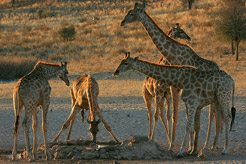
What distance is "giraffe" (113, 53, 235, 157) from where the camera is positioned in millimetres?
10289

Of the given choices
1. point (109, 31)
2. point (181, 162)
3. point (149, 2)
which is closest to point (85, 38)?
point (109, 31)

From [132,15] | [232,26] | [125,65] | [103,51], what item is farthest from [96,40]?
[125,65]

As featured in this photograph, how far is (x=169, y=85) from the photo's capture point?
1120cm

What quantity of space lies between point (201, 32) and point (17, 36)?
58.9ft

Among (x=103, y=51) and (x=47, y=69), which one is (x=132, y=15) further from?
(x=103, y=51)

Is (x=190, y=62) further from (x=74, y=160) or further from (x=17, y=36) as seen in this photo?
(x=17, y=36)

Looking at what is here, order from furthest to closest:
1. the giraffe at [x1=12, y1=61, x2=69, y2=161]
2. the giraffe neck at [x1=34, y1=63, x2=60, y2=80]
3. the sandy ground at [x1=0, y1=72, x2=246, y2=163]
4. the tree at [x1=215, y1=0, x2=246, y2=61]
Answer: the tree at [x1=215, y1=0, x2=246, y2=61] < the sandy ground at [x1=0, y1=72, x2=246, y2=163] < the giraffe neck at [x1=34, y1=63, x2=60, y2=80] < the giraffe at [x1=12, y1=61, x2=69, y2=161]

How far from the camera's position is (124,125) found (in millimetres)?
14336

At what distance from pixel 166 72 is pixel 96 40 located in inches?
1143

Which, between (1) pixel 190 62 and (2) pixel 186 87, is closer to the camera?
(2) pixel 186 87

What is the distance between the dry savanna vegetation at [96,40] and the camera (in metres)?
28.0

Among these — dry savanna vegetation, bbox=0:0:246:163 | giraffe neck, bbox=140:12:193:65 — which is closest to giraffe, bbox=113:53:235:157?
giraffe neck, bbox=140:12:193:65

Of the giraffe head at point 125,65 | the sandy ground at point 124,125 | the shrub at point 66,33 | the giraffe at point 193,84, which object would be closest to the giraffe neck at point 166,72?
the giraffe at point 193,84

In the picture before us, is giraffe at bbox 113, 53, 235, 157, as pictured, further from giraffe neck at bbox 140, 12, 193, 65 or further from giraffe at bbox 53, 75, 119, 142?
giraffe at bbox 53, 75, 119, 142
